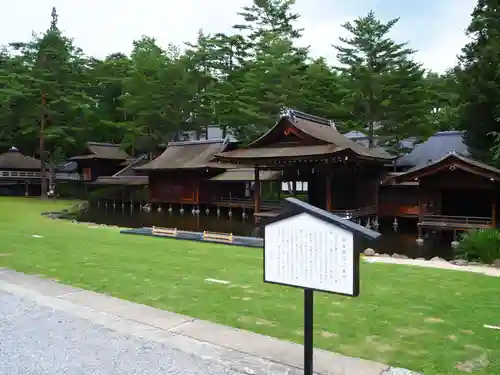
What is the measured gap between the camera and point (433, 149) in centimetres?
2739

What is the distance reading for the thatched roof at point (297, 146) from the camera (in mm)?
20938

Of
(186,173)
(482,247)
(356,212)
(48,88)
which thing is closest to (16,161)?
(48,88)

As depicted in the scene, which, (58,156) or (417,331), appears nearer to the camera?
(417,331)

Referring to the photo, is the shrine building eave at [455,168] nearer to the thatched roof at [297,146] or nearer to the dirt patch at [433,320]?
the thatched roof at [297,146]

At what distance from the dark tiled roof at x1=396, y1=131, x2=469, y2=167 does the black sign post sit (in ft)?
82.6

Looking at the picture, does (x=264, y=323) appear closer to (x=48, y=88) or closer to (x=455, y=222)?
(x=455, y=222)

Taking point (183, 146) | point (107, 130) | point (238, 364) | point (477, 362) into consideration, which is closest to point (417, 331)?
point (477, 362)

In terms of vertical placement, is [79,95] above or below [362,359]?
above

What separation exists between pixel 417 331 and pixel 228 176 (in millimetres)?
26777

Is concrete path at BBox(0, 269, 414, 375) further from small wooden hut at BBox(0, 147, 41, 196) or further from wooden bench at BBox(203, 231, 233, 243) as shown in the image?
small wooden hut at BBox(0, 147, 41, 196)

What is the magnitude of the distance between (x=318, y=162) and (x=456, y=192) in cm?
667

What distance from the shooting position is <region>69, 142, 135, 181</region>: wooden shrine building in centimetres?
4103

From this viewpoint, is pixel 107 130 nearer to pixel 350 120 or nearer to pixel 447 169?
pixel 350 120

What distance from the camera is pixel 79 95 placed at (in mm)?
34406
